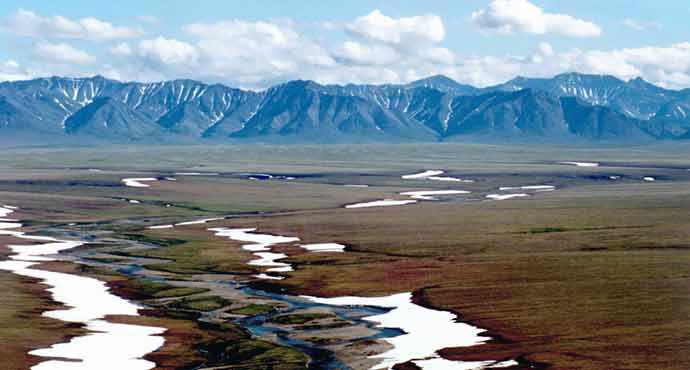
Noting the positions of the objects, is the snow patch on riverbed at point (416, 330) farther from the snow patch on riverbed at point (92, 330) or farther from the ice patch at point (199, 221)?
the ice patch at point (199, 221)

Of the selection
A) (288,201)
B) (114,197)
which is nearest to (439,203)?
(288,201)

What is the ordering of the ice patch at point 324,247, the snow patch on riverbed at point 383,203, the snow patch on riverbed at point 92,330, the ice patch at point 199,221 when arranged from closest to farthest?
the snow patch on riverbed at point 92,330
the ice patch at point 324,247
the ice patch at point 199,221
the snow patch on riverbed at point 383,203

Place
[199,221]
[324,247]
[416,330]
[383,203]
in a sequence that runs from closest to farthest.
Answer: [416,330] → [324,247] → [199,221] → [383,203]

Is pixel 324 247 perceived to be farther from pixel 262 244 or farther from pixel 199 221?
pixel 199 221

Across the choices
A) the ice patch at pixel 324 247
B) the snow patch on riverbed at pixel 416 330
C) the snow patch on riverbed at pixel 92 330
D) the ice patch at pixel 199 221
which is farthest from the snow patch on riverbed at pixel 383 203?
the snow patch on riverbed at pixel 416 330

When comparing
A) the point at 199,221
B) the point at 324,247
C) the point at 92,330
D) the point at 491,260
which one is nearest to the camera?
the point at 92,330

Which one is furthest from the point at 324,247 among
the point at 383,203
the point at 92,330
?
the point at 383,203

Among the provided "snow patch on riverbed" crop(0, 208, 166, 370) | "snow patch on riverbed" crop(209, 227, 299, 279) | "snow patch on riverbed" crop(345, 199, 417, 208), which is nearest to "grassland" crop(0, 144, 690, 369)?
"snow patch on riverbed" crop(209, 227, 299, 279)
